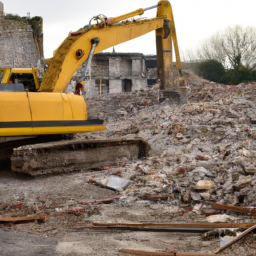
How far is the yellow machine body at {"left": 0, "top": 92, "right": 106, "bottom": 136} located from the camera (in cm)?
689

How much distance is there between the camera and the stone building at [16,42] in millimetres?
16844

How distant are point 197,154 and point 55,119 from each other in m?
2.97

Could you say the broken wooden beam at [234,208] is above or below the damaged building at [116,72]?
below

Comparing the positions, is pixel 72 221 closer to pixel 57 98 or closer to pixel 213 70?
pixel 57 98

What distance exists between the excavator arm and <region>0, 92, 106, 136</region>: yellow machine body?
444 millimetres

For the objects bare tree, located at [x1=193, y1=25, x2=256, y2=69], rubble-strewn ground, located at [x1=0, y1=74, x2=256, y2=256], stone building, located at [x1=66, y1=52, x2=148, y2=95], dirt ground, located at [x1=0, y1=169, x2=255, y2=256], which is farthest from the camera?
stone building, located at [x1=66, y1=52, x2=148, y2=95]

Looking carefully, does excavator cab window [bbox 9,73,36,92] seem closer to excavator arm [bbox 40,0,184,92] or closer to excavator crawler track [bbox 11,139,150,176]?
excavator arm [bbox 40,0,184,92]

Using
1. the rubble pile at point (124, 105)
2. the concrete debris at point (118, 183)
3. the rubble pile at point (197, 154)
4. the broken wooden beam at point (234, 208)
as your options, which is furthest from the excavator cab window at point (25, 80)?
the rubble pile at point (124, 105)

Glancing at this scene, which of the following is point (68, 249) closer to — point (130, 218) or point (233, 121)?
point (130, 218)

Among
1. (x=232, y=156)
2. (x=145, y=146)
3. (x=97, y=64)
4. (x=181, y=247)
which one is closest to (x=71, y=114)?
(x=145, y=146)

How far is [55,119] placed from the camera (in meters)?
7.34

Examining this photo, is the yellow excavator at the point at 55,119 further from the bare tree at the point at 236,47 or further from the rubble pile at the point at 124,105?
the bare tree at the point at 236,47

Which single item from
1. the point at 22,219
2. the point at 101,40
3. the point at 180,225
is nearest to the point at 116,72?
the point at 101,40

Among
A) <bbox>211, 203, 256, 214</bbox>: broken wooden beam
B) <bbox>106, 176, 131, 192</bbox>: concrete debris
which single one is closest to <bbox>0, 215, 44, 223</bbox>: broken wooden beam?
<bbox>106, 176, 131, 192</bbox>: concrete debris
